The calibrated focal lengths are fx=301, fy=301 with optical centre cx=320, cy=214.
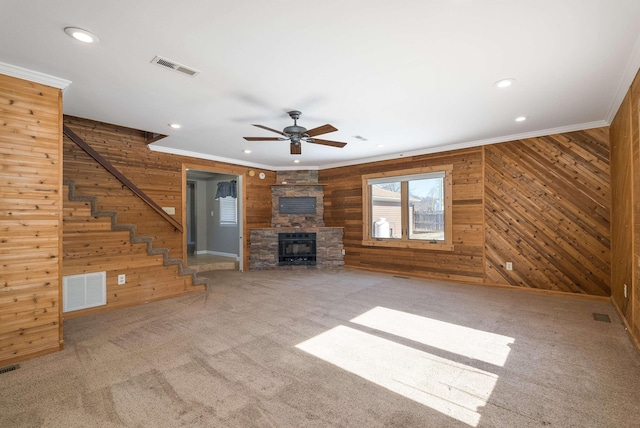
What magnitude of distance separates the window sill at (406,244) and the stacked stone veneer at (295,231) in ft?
2.34

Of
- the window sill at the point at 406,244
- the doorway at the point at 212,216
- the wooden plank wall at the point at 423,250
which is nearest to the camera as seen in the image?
the wooden plank wall at the point at 423,250

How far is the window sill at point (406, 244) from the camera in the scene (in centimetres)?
577

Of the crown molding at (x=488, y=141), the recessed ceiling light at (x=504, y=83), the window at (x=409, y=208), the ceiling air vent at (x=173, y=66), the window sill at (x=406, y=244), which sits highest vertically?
the ceiling air vent at (x=173, y=66)

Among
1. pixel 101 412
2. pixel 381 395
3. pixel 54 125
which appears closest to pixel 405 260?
pixel 381 395

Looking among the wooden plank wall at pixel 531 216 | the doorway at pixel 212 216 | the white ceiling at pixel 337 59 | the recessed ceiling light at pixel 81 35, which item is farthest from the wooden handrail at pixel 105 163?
the wooden plank wall at pixel 531 216

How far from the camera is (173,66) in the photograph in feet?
8.91

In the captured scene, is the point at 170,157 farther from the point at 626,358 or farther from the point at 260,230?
the point at 626,358

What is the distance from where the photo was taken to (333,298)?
4578 mm

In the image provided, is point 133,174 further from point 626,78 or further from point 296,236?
A: point 626,78

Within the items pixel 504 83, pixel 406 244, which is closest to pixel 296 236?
pixel 406 244

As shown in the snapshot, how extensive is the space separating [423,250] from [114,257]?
208 inches

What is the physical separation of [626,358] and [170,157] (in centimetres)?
678

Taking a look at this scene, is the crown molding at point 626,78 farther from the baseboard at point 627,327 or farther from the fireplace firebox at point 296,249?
the fireplace firebox at point 296,249

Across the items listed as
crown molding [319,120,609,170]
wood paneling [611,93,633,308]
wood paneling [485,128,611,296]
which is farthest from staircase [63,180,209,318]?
wood paneling [611,93,633,308]
